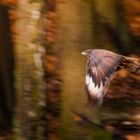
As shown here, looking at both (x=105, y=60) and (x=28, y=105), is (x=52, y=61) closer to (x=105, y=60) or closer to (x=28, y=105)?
(x=28, y=105)

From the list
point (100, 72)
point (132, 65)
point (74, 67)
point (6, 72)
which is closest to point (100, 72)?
point (100, 72)

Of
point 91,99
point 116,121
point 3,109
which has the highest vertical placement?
point 91,99

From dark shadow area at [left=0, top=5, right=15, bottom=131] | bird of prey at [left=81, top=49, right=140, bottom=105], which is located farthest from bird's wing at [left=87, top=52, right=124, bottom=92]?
dark shadow area at [left=0, top=5, right=15, bottom=131]

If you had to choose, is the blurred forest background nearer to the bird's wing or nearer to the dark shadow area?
the bird's wing

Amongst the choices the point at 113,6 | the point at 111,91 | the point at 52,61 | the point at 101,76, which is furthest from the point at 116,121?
the point at 101,76

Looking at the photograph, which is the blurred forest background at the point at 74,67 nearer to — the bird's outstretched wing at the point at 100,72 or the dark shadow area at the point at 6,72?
the bird's outstretched wing at the point at 100,72

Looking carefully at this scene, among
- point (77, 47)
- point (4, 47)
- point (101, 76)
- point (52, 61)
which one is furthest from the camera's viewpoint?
point (4, 47)

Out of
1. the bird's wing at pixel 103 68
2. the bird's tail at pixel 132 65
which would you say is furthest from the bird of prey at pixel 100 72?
the bird's tail at pixel 132 65
